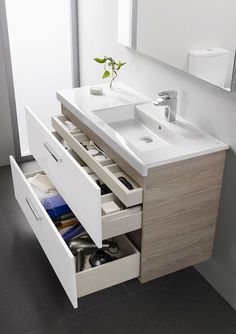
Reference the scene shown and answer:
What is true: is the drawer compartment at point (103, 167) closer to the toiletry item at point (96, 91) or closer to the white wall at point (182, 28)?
the toiletry item at point (96, 91)

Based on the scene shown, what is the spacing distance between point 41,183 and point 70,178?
56cm

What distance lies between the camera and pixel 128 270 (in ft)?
6.36

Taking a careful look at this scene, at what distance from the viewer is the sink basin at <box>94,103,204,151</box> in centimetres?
200

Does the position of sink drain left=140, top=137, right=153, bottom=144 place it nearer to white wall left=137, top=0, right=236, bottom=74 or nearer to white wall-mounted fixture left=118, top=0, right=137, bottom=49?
white wall left=137, top=0, right=236, bottom=74

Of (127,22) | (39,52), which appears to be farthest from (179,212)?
(39,52)

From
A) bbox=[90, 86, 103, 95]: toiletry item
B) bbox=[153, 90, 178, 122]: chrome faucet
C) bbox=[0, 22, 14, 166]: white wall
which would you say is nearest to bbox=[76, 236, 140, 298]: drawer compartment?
bbox=[153, 90, 178, 122]: chrome faucet

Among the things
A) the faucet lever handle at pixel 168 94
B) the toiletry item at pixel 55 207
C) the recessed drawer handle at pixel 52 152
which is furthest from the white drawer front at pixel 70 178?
the faucet lever handle at pixel 168 94

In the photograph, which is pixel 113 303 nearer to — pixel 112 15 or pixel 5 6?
pixel 112 15

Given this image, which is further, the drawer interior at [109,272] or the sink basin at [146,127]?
the sink basin at [146,127]

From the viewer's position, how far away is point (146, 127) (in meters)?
2.21

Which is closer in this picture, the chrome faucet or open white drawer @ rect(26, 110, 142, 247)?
open white drawer @ rect(26, 110, 142, 247)

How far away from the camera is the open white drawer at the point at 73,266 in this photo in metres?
1.79

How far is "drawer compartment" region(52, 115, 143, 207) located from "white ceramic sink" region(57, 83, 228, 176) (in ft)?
0.30

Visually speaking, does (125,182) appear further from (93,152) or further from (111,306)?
(111,306)
